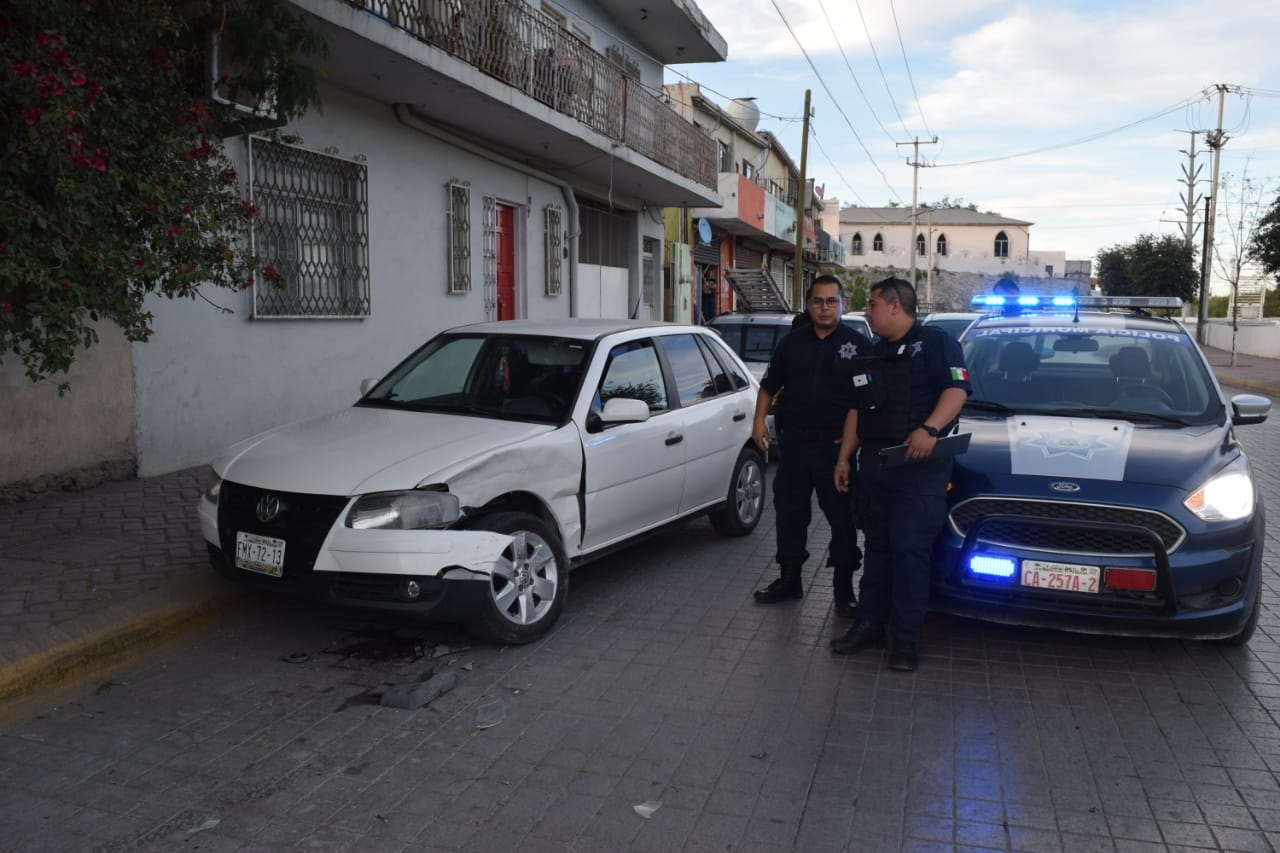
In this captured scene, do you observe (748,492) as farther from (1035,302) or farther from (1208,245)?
(1208,245)

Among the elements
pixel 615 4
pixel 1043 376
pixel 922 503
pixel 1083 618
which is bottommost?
pixel 1083 618

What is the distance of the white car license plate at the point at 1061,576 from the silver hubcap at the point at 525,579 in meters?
2.29

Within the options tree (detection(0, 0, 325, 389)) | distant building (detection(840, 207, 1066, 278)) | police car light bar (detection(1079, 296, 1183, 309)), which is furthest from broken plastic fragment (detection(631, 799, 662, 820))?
distant building (detection(840, 207, 1066, 278))

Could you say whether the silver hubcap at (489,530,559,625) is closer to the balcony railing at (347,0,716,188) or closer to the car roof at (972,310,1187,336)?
the car roof at (972,310,1187,336)

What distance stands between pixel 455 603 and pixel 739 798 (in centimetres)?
172

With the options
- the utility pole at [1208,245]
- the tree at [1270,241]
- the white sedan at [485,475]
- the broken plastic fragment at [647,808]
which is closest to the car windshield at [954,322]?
the white sedan at [485,475]

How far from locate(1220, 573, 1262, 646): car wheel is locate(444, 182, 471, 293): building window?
9763 millimetres

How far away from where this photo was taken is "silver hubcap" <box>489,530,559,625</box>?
4.81m

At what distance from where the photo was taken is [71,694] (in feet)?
14.3

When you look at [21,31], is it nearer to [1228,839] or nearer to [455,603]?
[455,603]

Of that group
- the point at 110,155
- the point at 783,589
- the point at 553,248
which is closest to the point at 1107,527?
the point at 783,589

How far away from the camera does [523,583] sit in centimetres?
493

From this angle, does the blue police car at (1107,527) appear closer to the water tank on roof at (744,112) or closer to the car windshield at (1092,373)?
the car windshield at (1092,373)

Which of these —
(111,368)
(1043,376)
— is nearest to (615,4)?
(111,368)
